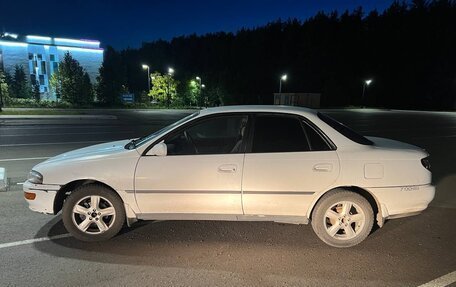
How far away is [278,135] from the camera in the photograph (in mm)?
4004

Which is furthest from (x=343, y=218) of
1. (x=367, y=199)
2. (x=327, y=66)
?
(x=327, y=66)

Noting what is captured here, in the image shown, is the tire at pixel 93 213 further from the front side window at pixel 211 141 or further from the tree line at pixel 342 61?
the tree line at pixel 342 61

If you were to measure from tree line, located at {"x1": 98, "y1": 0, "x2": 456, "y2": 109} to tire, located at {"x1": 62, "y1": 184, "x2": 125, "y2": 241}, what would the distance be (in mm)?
48311

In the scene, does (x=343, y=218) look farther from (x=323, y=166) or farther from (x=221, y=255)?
(x=221, y=255)

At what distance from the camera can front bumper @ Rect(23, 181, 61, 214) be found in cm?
402

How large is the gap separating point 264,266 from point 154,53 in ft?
294

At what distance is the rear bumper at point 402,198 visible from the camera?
12.8 ft

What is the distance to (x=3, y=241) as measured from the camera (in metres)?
4.05

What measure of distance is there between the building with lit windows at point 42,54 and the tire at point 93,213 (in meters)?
48.7

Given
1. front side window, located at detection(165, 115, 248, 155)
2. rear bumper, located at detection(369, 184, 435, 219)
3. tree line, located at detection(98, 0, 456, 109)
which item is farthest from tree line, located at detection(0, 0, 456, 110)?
rear bumper, located at detection(369, 184, 435, 219)

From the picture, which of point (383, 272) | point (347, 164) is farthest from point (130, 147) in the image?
point (383, 272)

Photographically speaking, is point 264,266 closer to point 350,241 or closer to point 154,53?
point 350,241

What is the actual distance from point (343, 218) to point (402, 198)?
28.0 inches

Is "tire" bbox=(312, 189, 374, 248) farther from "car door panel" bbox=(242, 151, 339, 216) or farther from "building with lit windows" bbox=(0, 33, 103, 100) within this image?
"building with lit windows" bbox=(0, 33, 103, 100)
